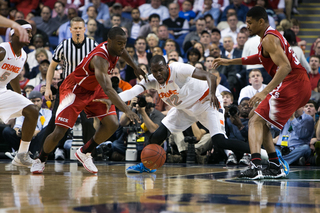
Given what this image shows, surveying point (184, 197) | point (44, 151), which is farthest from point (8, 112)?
point (184, 197)

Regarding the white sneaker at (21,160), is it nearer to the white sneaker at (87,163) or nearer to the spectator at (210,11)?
the white sneaker at (87,163)

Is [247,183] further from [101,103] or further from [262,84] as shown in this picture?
[262,84]

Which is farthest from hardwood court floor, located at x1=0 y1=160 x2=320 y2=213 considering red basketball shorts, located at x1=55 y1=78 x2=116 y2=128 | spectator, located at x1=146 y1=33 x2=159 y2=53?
spectator, located at x1=146 y1=33 x2=159 y2=53

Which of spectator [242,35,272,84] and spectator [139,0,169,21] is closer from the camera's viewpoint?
spectator [242,35,272,84]

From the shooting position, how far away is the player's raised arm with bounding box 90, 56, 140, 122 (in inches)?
170

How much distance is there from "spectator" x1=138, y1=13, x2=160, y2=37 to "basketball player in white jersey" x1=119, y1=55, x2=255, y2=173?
19.8ft

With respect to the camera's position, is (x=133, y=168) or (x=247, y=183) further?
(x=133, y=168)

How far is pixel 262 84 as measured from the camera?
26.0ft

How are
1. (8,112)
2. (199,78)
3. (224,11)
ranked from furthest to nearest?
(224,11) < (8,112) < (199,78)

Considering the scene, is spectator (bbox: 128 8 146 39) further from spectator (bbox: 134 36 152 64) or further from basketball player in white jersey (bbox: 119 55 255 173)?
basketball player in white jersey (bbox: 119 55 255 173)

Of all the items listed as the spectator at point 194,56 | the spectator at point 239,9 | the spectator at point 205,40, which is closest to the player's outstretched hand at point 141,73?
the spectator at point 194,56

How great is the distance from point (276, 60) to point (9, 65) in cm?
314

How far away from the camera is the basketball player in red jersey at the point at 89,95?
15.1 ft

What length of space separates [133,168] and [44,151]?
3.57ft
